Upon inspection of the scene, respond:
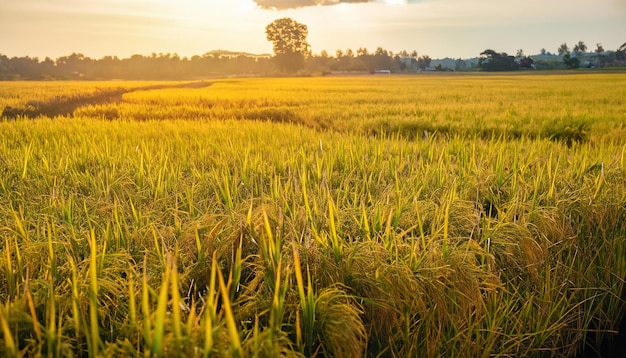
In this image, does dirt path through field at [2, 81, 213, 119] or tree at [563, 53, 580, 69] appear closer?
dirt path through field at [2, 81, 213, 119]

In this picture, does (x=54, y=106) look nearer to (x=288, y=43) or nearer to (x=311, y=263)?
(x=311, y=263)

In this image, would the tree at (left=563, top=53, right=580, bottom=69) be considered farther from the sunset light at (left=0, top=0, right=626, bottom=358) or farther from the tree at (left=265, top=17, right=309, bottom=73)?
the sunset light at (left=0, top=0, right=626, bottom=358)

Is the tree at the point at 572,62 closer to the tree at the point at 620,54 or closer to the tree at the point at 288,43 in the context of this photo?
the tree at the point at 620,54

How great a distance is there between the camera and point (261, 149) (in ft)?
13.9

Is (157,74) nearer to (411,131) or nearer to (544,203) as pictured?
(411,131)

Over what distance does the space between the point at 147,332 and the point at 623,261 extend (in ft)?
8.20

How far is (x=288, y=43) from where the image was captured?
66.1m

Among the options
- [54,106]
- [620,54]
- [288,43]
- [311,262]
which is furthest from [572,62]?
[311,262]

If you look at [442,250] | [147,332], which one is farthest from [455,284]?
[147,332]

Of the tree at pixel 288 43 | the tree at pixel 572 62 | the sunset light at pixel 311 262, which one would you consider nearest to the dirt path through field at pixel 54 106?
the sunset light at pixel 311 262

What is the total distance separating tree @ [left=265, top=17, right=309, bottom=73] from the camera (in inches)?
2552

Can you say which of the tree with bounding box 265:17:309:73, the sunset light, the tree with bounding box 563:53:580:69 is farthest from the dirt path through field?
the tree with bounding box 563:53:580:69

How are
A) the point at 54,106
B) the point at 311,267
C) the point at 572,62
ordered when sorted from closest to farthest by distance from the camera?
the point at 311,267, the point at 54,106, the point at 572,62

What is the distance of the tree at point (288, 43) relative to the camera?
64812mm
